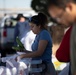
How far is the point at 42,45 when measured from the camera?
443 cm

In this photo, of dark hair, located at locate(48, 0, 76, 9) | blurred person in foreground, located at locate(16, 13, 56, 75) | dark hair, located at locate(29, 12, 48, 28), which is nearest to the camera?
dark hair, located at locate(48, 0, 76, 9)

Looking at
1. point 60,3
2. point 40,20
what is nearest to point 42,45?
point 40,20

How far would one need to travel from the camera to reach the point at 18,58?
4.48 m

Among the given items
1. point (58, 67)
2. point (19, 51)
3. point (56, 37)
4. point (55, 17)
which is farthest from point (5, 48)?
point (55, 17)

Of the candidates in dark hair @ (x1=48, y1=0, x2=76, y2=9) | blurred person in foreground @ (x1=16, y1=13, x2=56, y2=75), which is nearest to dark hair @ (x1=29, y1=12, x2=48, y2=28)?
blurred person in foreground @ (x1=16, y1=13, x2=56, y2=75)

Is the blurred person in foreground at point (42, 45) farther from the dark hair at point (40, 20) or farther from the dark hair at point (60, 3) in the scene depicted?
the dark hair at point (60, 3)

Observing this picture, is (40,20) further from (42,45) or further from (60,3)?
(60,3)

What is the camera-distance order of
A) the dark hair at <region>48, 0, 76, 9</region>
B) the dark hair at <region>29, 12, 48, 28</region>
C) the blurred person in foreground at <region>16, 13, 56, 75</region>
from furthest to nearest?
the dark hair at <region>29, 12, 48, 28</region> < the blurred person in foreground at <region>16, 13, 56, 75</region> < the dark hair at <region>48, 0, 76, 9</region>

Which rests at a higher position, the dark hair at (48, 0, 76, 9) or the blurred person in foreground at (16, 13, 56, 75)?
the dark hair at (48, 0, 76, 9)

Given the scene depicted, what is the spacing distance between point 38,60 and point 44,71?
17 centimetres

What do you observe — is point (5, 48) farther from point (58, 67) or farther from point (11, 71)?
point (11, 71)

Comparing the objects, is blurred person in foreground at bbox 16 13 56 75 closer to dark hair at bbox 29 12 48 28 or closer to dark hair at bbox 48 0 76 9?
dark hair at bbox 29 12 48 28

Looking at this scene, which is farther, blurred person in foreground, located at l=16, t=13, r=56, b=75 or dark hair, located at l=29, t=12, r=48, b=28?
dark hair, located at l=29, t=12, r=48, b=28

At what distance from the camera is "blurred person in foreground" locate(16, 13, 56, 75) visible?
443 centimetres
